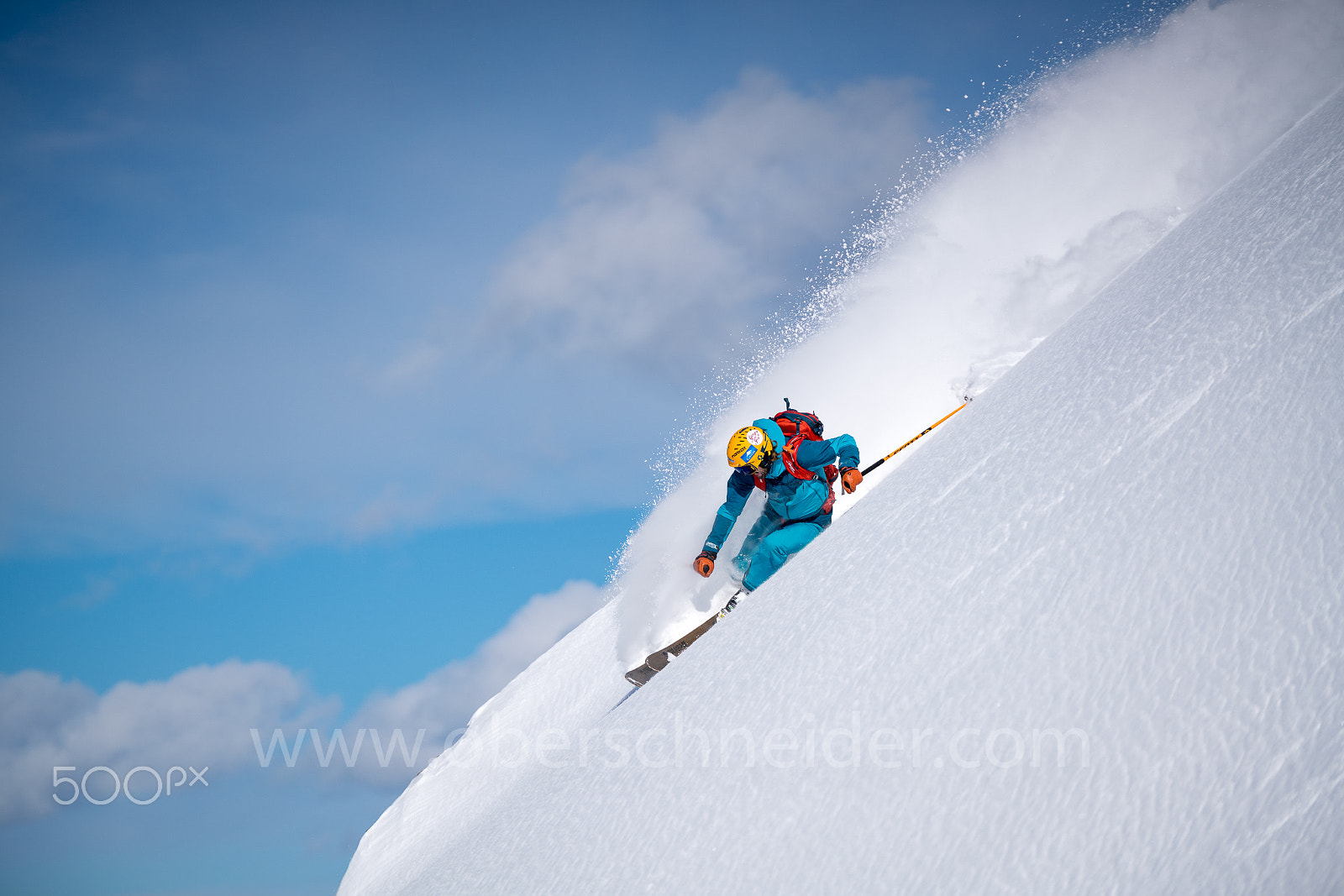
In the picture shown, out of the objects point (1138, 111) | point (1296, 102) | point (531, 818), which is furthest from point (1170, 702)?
point (1138, 111)

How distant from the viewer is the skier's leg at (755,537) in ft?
23.7

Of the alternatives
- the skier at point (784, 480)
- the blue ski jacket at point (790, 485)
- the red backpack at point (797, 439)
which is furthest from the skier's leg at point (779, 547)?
the red backpack at point (797, 439)

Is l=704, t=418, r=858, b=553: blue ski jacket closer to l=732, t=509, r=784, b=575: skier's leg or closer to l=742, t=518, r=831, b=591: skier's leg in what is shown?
l=742, t=518, r=831, b=591: skier's leg

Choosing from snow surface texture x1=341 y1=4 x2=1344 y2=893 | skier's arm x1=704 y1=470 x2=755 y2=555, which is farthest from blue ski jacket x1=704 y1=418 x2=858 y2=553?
snow surface texture x1=341 y1=4 x2=1344 y2=893

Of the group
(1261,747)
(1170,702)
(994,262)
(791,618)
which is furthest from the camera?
(994,262)

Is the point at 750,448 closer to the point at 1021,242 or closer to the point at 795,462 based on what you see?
the point at 795,462

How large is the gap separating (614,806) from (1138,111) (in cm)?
1341

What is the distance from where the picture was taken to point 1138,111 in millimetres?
12109

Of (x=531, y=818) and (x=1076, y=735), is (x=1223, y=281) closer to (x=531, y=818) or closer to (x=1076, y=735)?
(x=1076, y=735)

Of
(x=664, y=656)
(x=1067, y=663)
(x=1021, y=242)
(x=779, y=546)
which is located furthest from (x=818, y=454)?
(x=1021, y=242)

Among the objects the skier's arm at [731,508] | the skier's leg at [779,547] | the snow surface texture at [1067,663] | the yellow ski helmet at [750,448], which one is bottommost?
the snow surface texture at [1067,663]

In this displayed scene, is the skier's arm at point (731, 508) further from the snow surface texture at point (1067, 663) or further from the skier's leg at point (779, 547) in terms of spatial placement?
the snow surface texture at point (1067, 663)

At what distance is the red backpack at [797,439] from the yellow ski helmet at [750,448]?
0.16 metres

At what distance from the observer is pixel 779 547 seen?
6.64m
